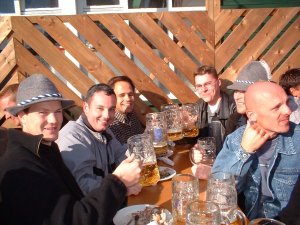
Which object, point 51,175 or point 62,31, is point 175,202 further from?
point 62,31

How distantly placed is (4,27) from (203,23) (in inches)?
83.9

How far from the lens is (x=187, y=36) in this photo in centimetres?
388

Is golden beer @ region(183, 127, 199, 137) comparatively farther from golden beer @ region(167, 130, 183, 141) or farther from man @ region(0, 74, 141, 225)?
man @ region(0, 74, 141, 225)

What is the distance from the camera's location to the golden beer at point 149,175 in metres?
1.95

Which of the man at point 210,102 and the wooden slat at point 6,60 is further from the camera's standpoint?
the wooden slat at point 6,60

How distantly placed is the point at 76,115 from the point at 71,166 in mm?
1786

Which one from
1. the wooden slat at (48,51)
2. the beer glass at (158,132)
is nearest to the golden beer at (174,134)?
the beer glass at (158,132)

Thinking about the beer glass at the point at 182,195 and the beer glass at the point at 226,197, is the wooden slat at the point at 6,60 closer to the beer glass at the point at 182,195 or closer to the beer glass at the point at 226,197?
the beer glass at the point at 182,195

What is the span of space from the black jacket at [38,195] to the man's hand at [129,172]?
34 millimetres

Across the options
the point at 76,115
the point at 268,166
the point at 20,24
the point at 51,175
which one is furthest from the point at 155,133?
the point at 20,24

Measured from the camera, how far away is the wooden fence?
141 inches

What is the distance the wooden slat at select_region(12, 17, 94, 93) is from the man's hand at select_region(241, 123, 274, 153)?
90.3 inches

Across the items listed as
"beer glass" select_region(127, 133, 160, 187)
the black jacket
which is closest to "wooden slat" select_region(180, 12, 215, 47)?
"beer glass" select_region(127, 133, 160, 187)

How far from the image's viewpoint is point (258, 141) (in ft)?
5.73
